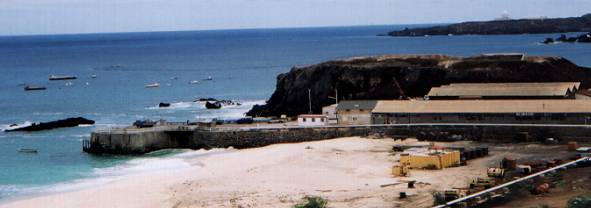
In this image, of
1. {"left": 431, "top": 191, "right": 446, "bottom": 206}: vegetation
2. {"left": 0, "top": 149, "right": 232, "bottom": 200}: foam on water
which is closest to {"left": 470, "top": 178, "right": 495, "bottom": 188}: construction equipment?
{"left": 431, "top": 191, "right": 446, "bottom": 206}: vegetation

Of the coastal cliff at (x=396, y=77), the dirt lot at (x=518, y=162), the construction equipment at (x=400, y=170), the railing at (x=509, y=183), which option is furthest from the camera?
the coastal cliff at (x=396, y=77)

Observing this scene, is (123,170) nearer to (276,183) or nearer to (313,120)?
(276,183)

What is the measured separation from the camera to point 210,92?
13012cm

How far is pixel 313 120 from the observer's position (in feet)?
244

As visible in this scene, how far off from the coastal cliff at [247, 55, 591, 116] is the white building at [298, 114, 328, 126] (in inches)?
618

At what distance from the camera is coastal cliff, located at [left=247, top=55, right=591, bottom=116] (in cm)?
9094

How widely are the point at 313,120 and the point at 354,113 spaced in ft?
10.5

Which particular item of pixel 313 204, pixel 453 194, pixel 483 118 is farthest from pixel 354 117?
pixel 313 204

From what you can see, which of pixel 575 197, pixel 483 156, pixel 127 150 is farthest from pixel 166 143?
pixel 575 197

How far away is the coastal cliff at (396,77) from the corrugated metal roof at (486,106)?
15027 mm

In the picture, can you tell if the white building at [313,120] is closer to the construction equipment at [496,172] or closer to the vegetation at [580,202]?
the construction equipment at [496,172]

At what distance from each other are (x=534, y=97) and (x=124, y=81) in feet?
309

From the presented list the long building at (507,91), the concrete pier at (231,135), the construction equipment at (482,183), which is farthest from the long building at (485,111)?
the construction equipment at (482,183)

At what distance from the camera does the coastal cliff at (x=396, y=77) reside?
90938 mm
